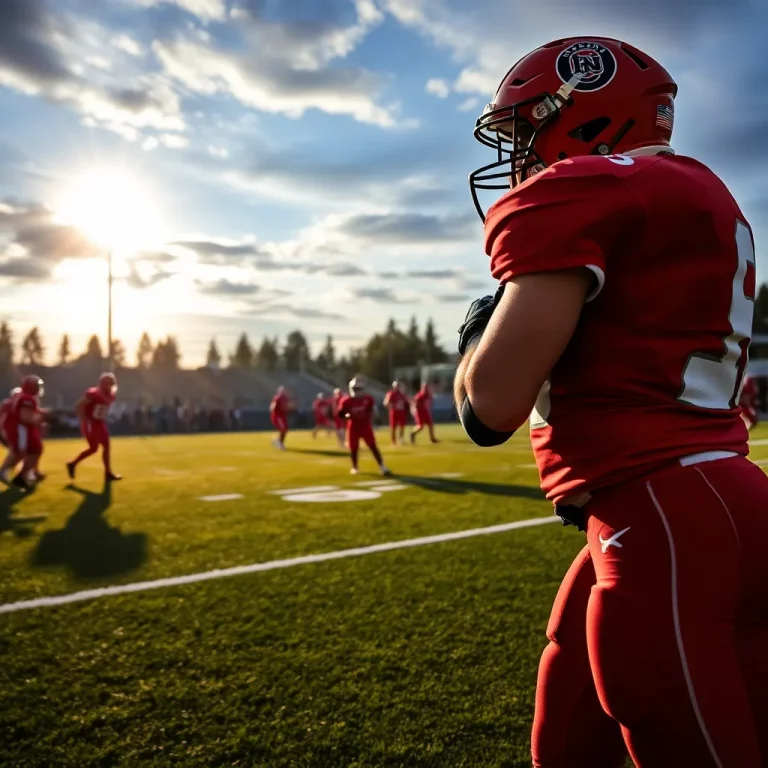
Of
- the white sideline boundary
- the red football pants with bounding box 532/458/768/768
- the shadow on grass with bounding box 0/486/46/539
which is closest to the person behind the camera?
the red football pants with bounding box 532/458/768/768

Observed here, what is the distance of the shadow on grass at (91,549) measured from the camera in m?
5.61

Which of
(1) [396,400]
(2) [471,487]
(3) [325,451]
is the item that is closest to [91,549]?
(2) [471,487]

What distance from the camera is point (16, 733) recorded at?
9.41 feet

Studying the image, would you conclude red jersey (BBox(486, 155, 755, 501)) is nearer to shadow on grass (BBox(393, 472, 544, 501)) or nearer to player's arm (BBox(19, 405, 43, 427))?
shadow on grass (BBox(393, 472, 544, 501))

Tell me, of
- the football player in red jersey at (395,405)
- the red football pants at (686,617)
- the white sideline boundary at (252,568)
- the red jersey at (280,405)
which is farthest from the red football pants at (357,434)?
the red football pants at (686,617)

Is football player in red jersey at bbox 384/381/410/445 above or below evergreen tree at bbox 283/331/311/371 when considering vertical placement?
below

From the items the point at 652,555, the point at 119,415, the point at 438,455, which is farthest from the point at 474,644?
the point at 119,415

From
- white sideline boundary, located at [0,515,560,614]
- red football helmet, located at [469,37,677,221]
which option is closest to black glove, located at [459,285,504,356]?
red football helmet, located at [469,37,677,221]

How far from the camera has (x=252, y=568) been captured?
547 cm

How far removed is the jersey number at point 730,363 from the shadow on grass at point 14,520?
23.7ft

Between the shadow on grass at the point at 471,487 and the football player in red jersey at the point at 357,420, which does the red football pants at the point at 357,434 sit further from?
the shadow on grass at the point at 471,487

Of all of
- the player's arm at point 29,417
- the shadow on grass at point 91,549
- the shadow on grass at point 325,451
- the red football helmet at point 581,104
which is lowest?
the shadow on grass at point 325,451

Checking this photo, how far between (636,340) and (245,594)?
398 centimetres

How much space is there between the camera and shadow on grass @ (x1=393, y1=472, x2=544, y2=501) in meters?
9.45
